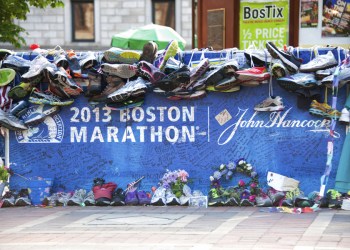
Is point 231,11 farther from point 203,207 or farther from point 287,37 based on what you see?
point 203,207

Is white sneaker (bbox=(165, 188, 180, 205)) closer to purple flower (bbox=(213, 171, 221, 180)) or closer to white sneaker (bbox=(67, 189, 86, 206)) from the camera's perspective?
purple flower (bbox=(213, 171, 221, 180))

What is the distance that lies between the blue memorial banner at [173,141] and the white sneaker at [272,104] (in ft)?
0.23

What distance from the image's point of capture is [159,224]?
8.94 m

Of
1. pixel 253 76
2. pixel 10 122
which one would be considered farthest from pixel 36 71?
pixel 253 76

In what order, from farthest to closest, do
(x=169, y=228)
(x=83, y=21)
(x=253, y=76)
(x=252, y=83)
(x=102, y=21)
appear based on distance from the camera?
(x=83, y=21) → (x=102, y=21) → (x=252, y=83) → (x=253, y=76) → (x=169, y=228)

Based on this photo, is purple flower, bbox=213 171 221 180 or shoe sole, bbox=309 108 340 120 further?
purple flower, bbox=213 171 221 180

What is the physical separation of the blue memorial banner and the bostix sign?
294 cm

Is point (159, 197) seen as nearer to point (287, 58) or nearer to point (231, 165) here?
point (231, 165)

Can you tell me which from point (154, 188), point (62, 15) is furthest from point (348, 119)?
point (62, 15)

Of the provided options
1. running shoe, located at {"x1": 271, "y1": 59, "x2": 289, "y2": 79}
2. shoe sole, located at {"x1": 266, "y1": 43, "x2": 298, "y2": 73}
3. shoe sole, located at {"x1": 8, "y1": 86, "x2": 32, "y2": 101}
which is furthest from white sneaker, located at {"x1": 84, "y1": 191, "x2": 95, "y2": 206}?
shoe sole, located at {"x1": 266, "y1": 43, "x2": 298, "y2": 73}

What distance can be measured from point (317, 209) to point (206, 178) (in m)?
1.39

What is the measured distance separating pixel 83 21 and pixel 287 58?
2587cm

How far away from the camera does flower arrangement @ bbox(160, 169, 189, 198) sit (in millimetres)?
10344

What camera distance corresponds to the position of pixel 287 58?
9.99 m
